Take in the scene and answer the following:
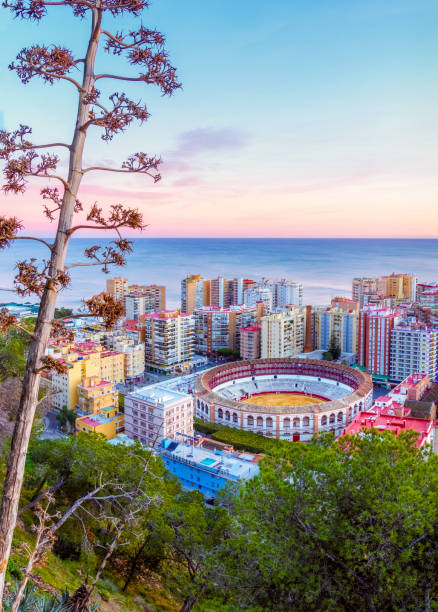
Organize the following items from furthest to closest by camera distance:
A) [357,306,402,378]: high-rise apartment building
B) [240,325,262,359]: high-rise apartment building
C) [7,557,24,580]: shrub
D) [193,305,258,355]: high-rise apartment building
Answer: [193,305,258,355]: high-rise apartment building, [240,325,262,359]: high-rise apartment building, [357,306,402,378]: high-rise apartment building, [7,557,24,580]: shrub

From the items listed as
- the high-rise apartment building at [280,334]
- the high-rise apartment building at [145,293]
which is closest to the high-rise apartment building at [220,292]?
the high-rise apartment building at [145,293]

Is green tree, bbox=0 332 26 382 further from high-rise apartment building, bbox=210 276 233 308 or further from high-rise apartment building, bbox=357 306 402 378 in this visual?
high-rise apartment building, bbox=210 276 233 308

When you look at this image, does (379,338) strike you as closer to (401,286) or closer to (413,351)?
(413,351)

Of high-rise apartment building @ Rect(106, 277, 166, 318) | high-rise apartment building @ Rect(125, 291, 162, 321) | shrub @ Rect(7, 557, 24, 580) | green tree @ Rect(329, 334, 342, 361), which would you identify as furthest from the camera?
high-rise apartment building @ Rect(106, 277, 166, 318)

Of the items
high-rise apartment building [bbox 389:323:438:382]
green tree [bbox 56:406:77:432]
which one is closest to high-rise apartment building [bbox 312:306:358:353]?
high-rise apartment building [bbox 389:323:438:382]

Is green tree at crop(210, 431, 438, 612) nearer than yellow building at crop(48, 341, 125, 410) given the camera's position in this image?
Yes


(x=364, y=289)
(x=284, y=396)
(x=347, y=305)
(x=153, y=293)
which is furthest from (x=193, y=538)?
(x=364, y=289)
